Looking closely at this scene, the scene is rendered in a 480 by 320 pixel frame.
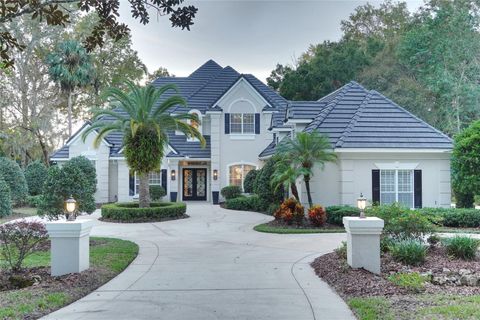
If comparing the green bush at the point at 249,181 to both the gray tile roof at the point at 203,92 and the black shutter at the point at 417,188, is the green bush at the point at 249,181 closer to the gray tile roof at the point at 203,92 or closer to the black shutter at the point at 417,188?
the gray tile roof at the point at 203,92

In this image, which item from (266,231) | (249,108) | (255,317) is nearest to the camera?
(255,317)

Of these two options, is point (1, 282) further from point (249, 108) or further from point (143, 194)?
point (249, 108)

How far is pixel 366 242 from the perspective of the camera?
7.76 meters

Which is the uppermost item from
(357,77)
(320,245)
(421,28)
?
(421,28)

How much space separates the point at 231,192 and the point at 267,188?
190 inches

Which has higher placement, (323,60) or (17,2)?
(323,60)

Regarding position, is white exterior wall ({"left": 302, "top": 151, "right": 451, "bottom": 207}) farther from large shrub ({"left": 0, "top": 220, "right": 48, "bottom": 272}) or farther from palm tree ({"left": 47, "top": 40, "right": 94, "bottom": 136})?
palm tree ({"left": 47, "top": 40, "right": 94, "bottom": 136})

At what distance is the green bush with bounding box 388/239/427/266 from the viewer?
27.1 ft

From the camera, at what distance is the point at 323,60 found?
112 feet

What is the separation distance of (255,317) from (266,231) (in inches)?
350

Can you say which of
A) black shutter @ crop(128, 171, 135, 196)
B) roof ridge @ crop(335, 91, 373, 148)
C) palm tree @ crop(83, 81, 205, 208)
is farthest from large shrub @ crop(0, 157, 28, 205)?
roof ridge @ crop(335, 91, 373, 148)

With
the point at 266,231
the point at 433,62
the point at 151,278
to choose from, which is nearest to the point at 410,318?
the point at 151,278

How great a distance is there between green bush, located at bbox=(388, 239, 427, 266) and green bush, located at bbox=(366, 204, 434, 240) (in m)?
0.53

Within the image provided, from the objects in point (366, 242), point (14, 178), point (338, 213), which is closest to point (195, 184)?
point (14, 178)
